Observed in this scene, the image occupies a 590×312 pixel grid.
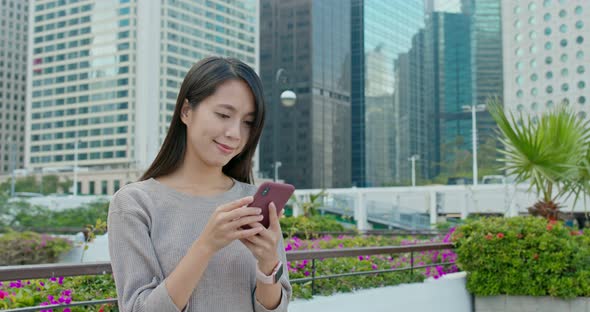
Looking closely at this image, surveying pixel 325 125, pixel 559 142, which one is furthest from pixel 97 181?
pixel 559 142

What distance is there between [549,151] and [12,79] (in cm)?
10806

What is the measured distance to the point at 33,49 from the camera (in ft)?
296

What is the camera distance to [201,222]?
5.07ft

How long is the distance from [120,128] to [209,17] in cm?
2000

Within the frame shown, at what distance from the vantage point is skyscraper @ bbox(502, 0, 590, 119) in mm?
74312

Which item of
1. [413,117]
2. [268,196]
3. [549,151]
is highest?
[413,117]

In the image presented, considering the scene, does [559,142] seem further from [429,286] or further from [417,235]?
[417,235]

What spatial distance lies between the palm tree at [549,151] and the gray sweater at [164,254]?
→ 270 inches

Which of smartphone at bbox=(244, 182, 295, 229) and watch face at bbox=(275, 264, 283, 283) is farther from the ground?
smartphone at bbox=(244, 182, 295, 229)

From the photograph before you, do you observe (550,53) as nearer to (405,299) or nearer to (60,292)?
(405,299)

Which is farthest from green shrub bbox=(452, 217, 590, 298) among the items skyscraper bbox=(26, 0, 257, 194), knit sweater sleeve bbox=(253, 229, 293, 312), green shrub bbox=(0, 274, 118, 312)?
skyscraper bbox=(26, 0, 257, 194)

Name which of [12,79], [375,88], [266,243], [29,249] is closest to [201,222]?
[266,243]

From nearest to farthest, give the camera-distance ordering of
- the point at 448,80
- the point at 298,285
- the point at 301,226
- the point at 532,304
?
the point at 298,285 < the point at 532,304 < the point at 301,226 < the point at 448,80

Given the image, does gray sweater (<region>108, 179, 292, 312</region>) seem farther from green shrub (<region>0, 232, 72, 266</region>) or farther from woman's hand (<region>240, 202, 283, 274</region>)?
green shrub (<region>0, 232, 72, 266</region>)
